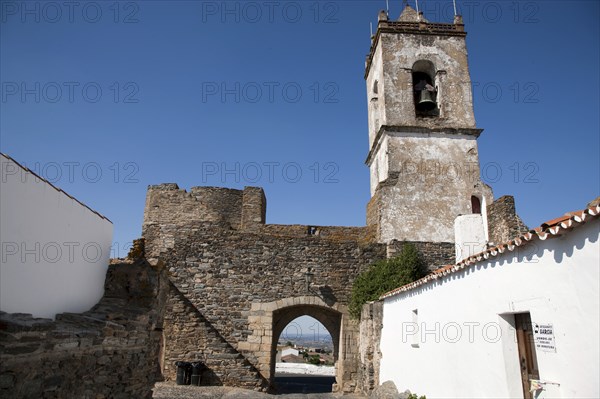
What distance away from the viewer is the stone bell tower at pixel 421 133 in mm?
14188

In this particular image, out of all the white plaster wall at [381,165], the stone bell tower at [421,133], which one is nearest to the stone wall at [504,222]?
the stone bell tower at [421,133]

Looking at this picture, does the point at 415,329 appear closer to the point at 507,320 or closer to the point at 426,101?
the point at 507,320

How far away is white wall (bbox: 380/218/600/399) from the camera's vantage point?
367 cm

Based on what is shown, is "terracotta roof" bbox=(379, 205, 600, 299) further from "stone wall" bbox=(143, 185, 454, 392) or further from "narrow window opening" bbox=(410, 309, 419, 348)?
"stone wall" bbox=(143, 185, 454, 392)

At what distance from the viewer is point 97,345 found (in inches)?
205

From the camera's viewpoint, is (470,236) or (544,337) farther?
(470,236)

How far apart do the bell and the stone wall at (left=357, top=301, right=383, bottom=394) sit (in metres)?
8.31

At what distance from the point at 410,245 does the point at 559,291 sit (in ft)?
27.5

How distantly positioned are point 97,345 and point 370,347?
741 centimetres

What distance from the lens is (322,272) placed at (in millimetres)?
12656

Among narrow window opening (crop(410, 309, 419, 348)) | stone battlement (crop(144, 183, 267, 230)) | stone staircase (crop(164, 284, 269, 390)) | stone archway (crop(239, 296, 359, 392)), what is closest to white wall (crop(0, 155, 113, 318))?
narrow window opening (crop(410, 309, 419, 348))

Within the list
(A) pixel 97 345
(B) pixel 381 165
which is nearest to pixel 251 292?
(B) pixel 381 165

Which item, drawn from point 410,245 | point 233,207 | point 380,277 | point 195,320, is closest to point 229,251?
point 195,320

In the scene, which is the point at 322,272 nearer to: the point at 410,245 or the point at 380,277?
the point at 380,277
